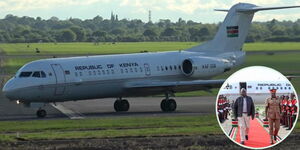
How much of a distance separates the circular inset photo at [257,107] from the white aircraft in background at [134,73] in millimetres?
15839

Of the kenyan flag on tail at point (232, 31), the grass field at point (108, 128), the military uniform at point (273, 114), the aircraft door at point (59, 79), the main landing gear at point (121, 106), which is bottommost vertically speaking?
the grass field at point (108, 128)

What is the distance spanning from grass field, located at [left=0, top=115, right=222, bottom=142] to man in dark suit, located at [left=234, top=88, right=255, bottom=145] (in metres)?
6.71

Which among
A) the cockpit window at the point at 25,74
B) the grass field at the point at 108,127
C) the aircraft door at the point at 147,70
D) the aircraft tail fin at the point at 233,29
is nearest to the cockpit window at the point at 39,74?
the cockpit window at the point at 25,74

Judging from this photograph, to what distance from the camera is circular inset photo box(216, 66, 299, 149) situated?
15711 mm

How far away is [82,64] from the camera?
109ft

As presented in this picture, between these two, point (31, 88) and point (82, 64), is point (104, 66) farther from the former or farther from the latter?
point (31, 88)

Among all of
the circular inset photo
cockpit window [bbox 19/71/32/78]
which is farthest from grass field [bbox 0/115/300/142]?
the circular inset photo

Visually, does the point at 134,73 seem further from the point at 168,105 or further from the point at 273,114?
the point at 273,114

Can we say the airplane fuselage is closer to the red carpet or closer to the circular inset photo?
the red carpet

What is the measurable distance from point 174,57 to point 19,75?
26.2 feet

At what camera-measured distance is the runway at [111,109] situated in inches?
1271

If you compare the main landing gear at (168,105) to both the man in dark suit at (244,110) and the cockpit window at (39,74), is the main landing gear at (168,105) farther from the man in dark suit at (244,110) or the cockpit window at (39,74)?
the man in dark suit at (244,110)

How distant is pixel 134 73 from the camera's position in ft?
113

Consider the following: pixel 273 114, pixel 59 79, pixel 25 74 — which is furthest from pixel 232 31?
pixel 273 114
